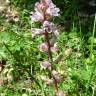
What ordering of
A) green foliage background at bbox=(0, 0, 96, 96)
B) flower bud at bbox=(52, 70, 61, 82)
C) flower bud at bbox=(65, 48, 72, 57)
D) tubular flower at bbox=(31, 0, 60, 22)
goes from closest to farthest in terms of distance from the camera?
tubular flower at bbox=(31, 0, 60, 22), flower bud at bbox=(52, 70, 61, 82), green foliage background at bbox=(0, 0, 96, 96), flower bud at bbox=(65, 48, 72, 57)

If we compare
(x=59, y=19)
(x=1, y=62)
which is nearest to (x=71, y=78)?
(x=1, y=62)

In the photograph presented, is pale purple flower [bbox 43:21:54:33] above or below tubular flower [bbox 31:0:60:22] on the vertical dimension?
below

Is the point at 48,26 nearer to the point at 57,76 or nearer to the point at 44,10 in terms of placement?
the point at 44,10

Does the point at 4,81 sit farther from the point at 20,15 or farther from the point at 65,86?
the point at 20,15

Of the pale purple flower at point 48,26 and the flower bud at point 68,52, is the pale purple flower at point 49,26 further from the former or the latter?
the flower bud at point 68,52

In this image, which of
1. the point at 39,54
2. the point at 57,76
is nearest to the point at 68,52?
the point at 39,54

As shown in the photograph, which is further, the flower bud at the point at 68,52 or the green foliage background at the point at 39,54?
the flower bud at the point at 68,52

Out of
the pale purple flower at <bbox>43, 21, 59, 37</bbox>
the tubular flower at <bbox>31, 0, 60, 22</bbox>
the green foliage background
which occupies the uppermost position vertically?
the tubular flower at <bbox>31, 0, 60, 22</bbox>

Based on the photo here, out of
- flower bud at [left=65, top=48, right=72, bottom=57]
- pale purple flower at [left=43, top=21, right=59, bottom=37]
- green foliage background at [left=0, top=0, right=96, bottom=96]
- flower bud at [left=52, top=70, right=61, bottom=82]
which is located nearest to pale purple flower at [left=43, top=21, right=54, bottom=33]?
pale purple flower at [left=43, top=21, right=59, bottom=37]

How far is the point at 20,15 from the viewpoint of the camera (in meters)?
4.89

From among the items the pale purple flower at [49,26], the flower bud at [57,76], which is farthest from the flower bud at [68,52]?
the pale purple flower at [49,26]

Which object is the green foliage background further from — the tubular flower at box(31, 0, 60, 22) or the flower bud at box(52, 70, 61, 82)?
the tubular flower at box(31, 0, 60, 22)

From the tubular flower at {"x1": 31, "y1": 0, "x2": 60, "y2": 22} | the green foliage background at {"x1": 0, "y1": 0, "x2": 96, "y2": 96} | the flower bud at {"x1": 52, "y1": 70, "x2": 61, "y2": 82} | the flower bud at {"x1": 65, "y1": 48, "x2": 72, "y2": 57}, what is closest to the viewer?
the tubular flower at {"x1": 31, "y1": 0, "x2": 60, "y2": 22}

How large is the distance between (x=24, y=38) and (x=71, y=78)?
103cm
